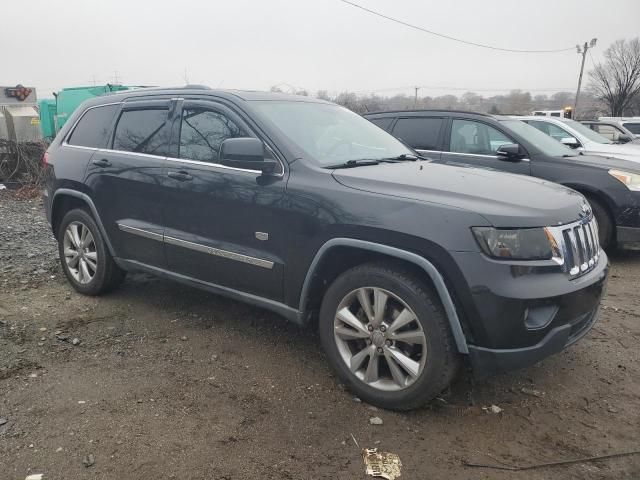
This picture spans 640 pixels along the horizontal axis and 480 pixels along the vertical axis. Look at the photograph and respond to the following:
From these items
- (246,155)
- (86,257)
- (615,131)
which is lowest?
(86,257)

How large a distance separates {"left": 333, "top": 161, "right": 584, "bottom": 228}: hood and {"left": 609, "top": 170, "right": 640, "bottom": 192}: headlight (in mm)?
3211

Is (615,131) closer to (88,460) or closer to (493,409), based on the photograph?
(493,409)

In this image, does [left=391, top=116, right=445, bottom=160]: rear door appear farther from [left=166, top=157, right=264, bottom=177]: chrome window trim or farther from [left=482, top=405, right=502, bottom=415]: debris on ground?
[left=482, top=405, right=502, bottom=415]: debris on ground

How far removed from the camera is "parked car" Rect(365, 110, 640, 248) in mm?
6137

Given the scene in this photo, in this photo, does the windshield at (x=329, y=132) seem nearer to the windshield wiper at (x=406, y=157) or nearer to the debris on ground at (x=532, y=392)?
the windshield wiper at (x=406, y=157)

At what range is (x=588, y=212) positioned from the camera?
11.1 ft

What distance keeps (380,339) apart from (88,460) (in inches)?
63.8

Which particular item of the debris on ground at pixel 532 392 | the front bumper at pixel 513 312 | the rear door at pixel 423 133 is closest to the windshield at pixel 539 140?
the rear door at pixel 423 133

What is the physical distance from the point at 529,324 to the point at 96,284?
3.68 m

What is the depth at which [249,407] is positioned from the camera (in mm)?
3146

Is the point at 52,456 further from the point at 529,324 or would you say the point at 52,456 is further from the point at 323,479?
the point at 529,324

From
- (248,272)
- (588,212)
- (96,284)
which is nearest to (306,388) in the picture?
(248,272)

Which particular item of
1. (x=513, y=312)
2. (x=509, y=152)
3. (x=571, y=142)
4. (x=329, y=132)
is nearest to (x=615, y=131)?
(x=571, y=142)

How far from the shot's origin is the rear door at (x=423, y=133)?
7188 millimetres
